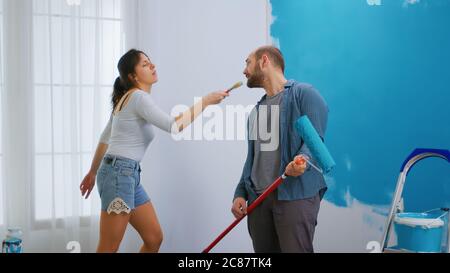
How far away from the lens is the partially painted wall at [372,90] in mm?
2496

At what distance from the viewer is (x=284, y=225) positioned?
1918 mm

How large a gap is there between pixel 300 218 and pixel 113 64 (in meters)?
1.16

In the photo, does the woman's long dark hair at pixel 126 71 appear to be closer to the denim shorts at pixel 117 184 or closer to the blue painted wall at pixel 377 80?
the denim shorts at pixel 117 184

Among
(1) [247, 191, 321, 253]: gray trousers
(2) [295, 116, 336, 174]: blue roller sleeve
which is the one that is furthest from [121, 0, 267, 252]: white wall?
(2) [295, 116, 336, 174]: blue roller sleeve

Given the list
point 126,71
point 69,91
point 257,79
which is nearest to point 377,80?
point 257,79

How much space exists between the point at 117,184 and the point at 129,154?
5.3 inches

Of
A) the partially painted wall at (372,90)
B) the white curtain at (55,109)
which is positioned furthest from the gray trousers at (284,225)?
the white curtain at (55,109)

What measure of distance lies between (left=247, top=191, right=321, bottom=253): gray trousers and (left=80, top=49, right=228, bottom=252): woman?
468 mm

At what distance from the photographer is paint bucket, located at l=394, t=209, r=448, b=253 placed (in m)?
2.16

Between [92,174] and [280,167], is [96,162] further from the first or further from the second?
[280,167]

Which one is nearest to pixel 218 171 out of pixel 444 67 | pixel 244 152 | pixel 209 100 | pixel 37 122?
pixel 244 152

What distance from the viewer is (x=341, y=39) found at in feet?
8.50

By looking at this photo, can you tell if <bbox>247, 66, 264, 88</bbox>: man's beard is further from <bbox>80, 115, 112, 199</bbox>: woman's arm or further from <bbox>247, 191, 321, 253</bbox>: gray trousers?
<bbox>80, 115, 112, 199</bbox>: woman's arm

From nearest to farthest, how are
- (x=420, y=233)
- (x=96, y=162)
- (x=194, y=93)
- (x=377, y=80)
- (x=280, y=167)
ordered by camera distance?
(x=280, y=167) → (x=420, y=233) → (x=96, y=162) → (x=194, y=93) → (x=377, y=80)
